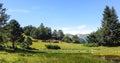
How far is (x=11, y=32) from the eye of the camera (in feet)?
298

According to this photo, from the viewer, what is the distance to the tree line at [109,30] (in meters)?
111

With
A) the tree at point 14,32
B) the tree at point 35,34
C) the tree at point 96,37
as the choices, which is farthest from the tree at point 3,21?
the tree at point 35,34

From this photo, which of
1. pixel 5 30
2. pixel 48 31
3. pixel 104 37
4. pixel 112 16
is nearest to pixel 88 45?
pixel 104 37

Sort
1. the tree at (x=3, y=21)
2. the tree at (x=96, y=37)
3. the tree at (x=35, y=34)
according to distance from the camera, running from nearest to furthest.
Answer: the tree at (x=3, y=21) < the tree at (x=96, y=37) < the tree at (x=35, y=34)

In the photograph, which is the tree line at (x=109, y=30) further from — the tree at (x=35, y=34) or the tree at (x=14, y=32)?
the tree at (x=35, y=34)

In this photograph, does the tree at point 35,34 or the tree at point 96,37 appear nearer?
the tree at point 96,37

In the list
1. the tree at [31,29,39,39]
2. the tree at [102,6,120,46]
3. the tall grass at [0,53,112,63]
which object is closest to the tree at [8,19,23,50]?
the tree at [102,6,120,46]

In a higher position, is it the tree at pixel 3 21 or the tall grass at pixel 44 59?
the tree at pixel 3 21

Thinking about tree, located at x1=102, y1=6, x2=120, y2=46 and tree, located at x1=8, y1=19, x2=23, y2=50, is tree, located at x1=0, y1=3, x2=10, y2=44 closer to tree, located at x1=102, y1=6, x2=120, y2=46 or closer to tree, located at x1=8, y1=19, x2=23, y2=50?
tree, located at x1=8, y1=19, x2=23, y2=50

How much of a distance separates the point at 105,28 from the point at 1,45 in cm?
4491

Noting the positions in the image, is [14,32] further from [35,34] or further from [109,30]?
[35,34]

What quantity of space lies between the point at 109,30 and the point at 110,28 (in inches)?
37.6

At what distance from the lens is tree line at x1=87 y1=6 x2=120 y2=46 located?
110875mm

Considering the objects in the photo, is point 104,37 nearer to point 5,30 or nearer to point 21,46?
point 21,46
